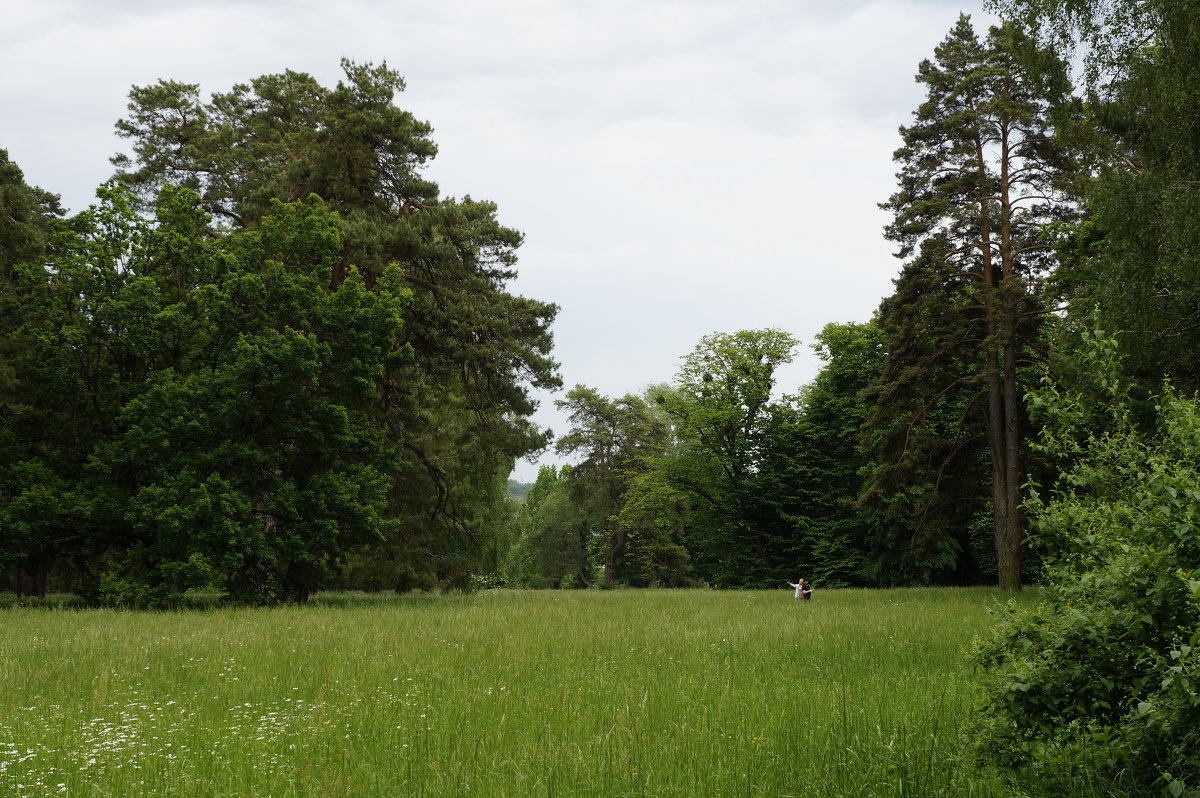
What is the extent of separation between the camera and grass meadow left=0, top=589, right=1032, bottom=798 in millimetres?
5090

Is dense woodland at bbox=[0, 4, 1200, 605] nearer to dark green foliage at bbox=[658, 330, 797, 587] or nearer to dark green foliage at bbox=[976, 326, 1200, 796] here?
dark green foliage at bbox=[976, 326, 1200, 796]

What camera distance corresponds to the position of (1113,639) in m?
4.08

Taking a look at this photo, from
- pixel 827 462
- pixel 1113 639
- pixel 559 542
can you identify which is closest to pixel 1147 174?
pixel 1113 639

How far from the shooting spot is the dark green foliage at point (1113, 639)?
3701mm

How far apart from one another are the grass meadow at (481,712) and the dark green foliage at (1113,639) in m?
0.58

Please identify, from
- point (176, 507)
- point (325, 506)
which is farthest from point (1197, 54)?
point (176, 507)

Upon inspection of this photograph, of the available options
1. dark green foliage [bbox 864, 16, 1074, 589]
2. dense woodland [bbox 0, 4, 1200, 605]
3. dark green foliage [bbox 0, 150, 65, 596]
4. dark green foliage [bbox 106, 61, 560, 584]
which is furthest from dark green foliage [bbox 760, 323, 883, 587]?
dark green foliage [bbox 0, 150, 65, 596]

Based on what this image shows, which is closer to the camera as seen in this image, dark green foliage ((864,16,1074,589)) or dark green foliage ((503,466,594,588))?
dark green foliage ((864,16,1074,589))

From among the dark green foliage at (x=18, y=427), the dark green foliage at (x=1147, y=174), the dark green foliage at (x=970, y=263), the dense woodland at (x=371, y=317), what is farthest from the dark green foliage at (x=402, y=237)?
the dark green foliage at (x=1147, y=174)

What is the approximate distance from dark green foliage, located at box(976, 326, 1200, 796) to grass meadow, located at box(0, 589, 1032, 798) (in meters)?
0.58

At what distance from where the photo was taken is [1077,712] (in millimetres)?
4207

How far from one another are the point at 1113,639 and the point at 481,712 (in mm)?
4937

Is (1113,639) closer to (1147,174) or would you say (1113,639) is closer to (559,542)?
(1147,174)

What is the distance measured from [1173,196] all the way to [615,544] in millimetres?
47755
